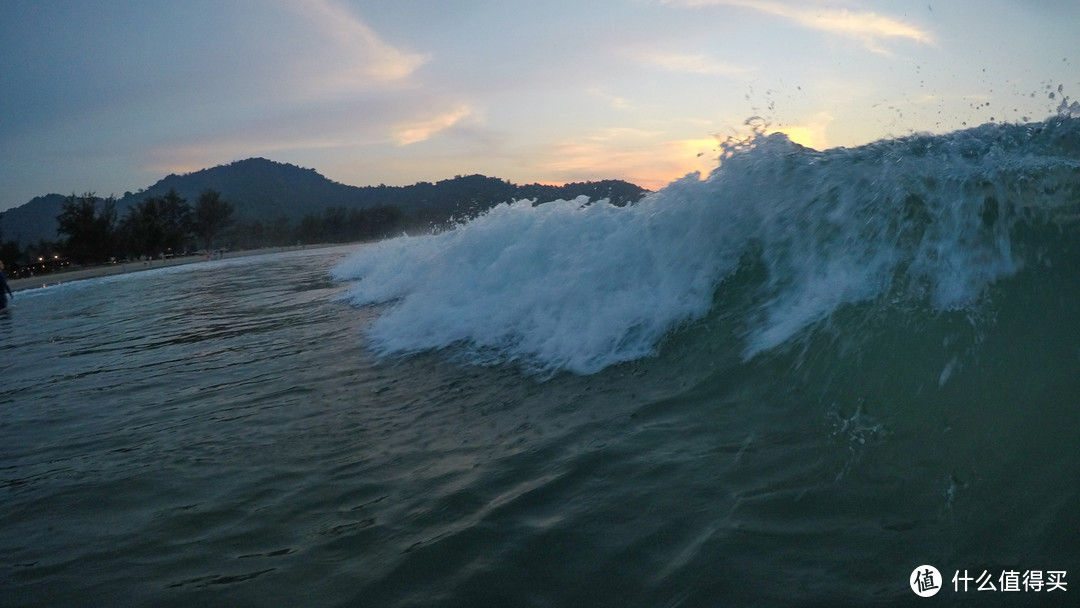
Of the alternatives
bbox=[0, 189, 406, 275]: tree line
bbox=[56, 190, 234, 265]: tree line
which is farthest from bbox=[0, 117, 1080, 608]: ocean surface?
bbox=[56, 190, 234, 265]: tree line

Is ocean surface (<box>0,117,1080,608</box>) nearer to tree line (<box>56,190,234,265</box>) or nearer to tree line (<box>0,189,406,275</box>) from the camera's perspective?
tree line (<box>0,189,406,275</box>)

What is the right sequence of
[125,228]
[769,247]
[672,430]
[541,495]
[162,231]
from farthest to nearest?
[162,231] < [125,228] < [769,247] < [672,430] < [541,495]

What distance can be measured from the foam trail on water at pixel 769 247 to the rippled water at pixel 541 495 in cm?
63

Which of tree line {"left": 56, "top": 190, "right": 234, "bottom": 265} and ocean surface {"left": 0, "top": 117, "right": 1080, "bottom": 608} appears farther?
tree line {"left": 56, "top": 190, "right": 234, "bottom": 265}

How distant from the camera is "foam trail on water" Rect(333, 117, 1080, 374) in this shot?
13.9ft

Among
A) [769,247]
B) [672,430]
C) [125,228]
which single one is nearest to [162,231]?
[125,228]

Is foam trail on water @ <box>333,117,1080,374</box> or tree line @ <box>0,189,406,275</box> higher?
tree line @ <box>0,189,406,275</box>

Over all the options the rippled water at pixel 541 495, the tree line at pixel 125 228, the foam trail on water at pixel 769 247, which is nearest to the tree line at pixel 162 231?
the tree line at pixel 125 228

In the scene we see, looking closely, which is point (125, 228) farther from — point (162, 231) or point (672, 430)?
point (672, 430)

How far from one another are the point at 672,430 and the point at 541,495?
99 centimetres

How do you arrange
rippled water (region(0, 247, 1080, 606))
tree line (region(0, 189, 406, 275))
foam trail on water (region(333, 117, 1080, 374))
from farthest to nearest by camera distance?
tree line (region(0, 189, 406, 275)) < foam trail on water (region(333, 117, 1080, 374)) < rippled water (region(0, 247, 1080, 606))

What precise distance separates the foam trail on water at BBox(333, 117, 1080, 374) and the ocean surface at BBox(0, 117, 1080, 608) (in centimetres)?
3

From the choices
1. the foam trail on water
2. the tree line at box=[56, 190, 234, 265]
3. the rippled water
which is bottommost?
the rippled water

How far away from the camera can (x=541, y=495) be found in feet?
10.1
